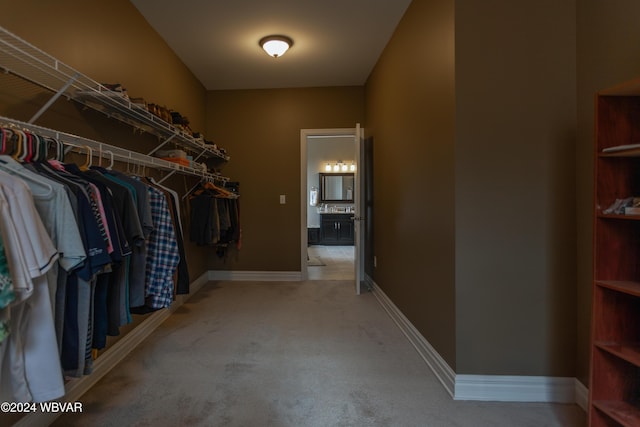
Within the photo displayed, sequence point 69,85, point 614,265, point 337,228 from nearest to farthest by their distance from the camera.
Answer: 1. point 614,265
2. point 69,85
3. point 337,228

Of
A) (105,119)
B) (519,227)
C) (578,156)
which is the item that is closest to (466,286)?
(519,227)

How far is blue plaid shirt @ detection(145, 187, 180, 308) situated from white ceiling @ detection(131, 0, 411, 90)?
1.73 metres

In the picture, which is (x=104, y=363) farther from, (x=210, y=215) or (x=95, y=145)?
(x=210, y=215)

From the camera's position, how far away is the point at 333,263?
5.55 metres

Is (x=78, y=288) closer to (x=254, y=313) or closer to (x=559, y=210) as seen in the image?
(x=254, y=313)

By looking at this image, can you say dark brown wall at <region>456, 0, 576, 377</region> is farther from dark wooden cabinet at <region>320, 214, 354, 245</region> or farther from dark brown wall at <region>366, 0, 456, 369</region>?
dark wooden cabinet at <region>320, 214, 354, 245</region>

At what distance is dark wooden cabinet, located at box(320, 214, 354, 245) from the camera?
7660 mm

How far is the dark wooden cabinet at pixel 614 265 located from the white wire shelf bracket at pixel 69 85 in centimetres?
233

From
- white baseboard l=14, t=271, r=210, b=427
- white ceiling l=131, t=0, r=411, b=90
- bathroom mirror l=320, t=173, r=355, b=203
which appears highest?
white ceiling l=131, t=0, r=411, b=90

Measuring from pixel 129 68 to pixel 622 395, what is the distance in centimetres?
353

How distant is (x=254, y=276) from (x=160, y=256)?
102 inches

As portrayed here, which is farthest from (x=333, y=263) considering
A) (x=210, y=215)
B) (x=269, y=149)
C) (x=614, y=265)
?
(x=614, y=265)

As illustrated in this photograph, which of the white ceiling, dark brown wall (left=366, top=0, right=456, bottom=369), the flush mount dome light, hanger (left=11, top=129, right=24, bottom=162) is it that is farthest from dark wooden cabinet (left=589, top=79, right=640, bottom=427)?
the flush mount dome light

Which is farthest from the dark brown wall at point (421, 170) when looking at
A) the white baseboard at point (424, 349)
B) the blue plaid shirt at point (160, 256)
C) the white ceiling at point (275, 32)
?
the blue plaid shirt at point (160, 256)
